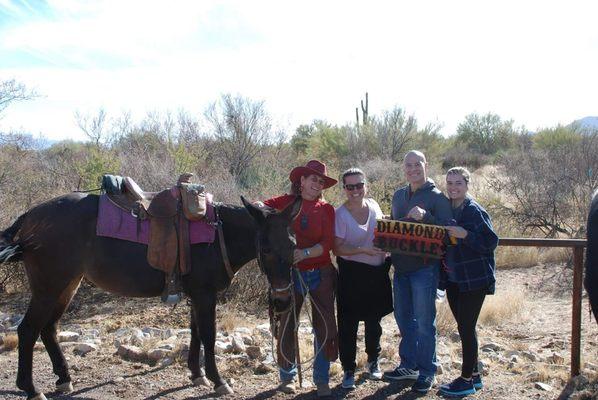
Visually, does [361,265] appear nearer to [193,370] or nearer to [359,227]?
[359,227]

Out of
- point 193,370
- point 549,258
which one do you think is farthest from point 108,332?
point 549,258

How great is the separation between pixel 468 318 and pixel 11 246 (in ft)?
12.1

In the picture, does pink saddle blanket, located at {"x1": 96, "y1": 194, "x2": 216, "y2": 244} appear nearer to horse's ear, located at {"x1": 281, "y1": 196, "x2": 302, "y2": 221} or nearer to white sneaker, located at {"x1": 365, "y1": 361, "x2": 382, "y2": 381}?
horse's ear, located at {"x1": 281, "y1": 196, "x2": 302, "y2": 221}

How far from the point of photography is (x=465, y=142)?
1403 inches

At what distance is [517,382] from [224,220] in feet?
9.57

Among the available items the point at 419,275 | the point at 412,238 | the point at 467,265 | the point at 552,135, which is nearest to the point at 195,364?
the point at 419,275

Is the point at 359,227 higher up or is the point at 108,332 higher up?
the point at 359,227

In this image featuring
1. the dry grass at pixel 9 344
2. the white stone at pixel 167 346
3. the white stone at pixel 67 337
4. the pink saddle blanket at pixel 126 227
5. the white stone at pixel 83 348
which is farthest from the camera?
the white stone at pixel 67 337

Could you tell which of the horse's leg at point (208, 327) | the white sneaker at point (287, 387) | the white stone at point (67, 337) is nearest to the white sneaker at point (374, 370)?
the white sneaker at point (287, 387)

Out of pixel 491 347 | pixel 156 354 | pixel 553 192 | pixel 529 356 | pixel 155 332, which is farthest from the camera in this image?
pixel 553 192

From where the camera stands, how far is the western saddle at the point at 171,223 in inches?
186

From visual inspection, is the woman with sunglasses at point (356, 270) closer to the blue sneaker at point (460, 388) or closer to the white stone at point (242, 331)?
the blue sneaker at point (460, 388)

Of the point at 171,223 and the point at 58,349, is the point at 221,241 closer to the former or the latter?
the point at 171,223

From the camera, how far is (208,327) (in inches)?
189
